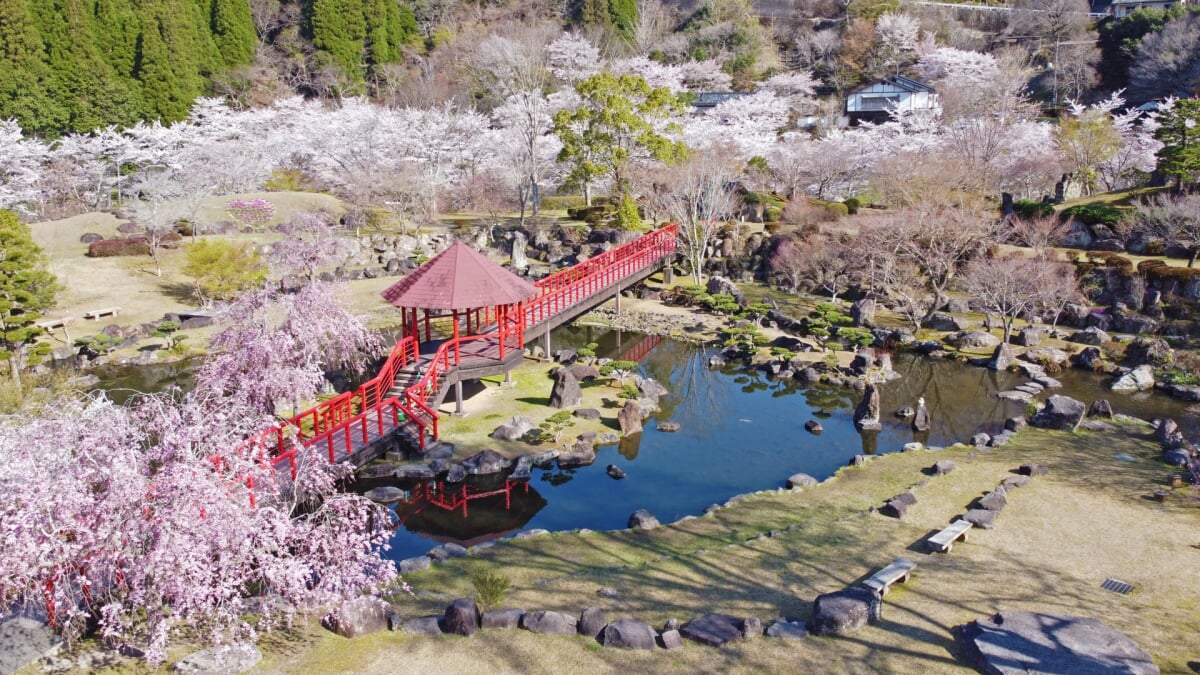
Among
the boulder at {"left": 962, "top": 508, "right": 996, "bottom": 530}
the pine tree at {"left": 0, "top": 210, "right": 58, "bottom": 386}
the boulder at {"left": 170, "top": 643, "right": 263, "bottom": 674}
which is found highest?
the pine tree at {"left": 0, "top": 210, "right": 58, "bottom": 386}

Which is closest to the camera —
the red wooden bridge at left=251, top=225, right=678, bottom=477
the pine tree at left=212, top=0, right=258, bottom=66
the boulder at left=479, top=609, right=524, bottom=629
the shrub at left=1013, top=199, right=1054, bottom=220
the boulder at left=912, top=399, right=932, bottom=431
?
the boulder at left=479, top=609, right=524, bottom=629

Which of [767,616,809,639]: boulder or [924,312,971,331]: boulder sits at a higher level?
[924,312,971,331]: boulder

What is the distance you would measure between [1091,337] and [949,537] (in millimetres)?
16287

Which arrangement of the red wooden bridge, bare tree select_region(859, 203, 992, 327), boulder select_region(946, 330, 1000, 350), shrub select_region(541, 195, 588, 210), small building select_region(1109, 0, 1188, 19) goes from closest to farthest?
the red wooden bridge
boulder select_region(946, 330, 1000, 350)
bare tree select_region(859, 203, 992, 327)
shrub select_region(541, 195, 588, 210)
small building select_region(1109, 0, 1188, 19)

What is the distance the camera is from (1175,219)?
94.3 ft

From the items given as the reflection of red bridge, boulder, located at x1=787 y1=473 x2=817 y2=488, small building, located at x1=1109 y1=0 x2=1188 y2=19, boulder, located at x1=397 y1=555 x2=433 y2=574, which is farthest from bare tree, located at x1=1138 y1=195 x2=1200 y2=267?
small building, located at x1=1109 y1=0 x2=1188 y2=19

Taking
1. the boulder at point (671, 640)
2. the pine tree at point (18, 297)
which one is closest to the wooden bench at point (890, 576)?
the boulder at point (671, 640)

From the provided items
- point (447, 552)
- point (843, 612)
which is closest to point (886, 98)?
point (447, 552)

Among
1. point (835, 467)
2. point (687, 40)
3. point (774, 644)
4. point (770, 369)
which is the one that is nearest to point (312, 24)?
point (687, 40)

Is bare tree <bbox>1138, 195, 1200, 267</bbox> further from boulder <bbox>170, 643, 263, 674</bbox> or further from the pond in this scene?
boulder <bbox>170, 643, 263, 674</bbox>

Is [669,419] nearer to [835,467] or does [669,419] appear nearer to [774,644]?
[835,467]

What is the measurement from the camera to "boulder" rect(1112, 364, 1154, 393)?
2074cm

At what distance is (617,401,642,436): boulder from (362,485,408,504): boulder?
17.0ft

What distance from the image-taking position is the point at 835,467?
1644 centimetres
